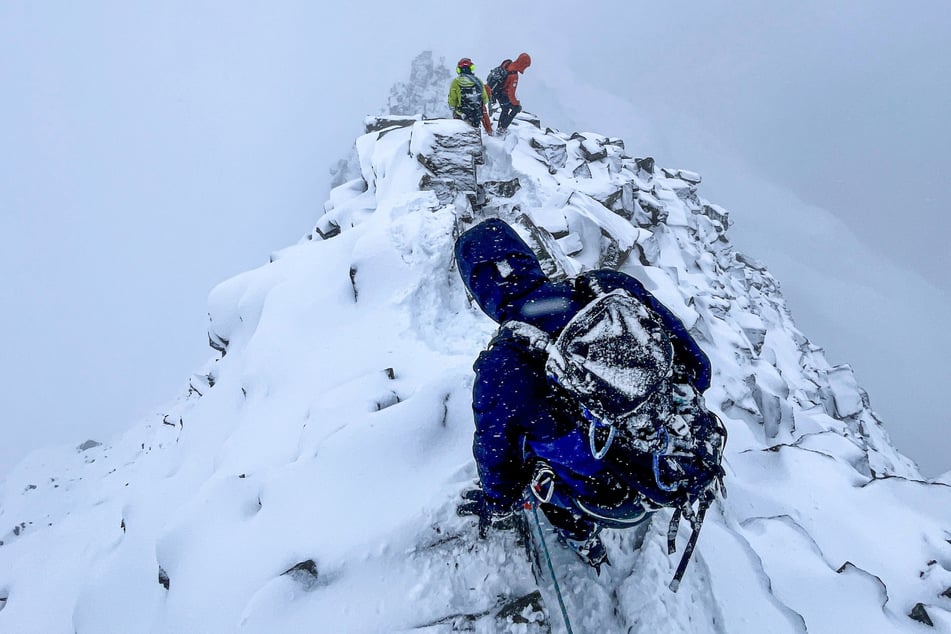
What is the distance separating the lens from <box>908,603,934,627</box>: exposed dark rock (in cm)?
479

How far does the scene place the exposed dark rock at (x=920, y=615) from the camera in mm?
4785

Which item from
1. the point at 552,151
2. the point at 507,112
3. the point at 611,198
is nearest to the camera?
the point at 507,112

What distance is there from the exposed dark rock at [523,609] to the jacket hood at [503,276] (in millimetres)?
2016

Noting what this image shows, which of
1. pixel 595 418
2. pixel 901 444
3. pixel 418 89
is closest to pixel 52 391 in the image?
pixel 418 89

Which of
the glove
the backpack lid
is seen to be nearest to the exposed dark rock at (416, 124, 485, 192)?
the glove

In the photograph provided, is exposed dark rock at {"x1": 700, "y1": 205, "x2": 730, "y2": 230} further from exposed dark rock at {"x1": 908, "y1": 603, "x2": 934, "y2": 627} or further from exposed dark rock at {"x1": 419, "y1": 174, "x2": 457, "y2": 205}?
exposed dark rock at {"x1": 908, "y1": 603, "x2": 934, "y2": 627}

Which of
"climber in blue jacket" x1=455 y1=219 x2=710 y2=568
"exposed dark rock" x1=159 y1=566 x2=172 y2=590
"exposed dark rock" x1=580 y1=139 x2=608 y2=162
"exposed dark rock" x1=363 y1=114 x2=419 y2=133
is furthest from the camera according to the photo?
"exposed dark rock" x1=580 y1=139 x2=608 y2=162

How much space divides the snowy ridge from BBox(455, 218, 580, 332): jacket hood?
1.91 metres

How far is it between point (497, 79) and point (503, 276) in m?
11.7

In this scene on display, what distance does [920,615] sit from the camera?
16.0 ft

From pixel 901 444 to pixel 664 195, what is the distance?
3328cm

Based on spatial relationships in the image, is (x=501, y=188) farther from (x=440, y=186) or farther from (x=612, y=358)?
(x=612, y=358)

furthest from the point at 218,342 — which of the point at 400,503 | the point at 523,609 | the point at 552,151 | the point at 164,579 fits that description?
the point at 552,151

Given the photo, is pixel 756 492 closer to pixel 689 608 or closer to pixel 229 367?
pixel 689 608
